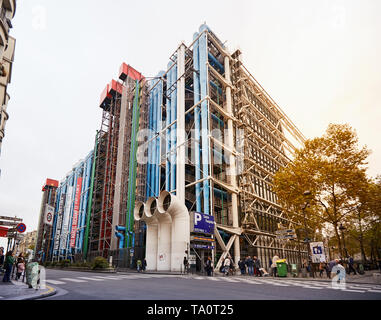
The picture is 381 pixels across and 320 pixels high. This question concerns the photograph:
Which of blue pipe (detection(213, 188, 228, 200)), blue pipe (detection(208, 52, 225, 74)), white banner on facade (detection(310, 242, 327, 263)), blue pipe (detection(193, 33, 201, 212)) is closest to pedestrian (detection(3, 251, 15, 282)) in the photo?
white banner on facade (detection(310, 242, 327, 263))

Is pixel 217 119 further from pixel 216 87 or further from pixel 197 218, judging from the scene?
pixel 197 218

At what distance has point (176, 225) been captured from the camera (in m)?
25.3

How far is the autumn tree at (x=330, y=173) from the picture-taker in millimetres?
24922

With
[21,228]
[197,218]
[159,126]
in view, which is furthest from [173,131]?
[21,228]

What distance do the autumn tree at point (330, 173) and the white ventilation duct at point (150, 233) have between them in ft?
45.6

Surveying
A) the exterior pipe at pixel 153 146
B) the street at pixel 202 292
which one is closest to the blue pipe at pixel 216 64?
the exterior pipe at pixel 153 146

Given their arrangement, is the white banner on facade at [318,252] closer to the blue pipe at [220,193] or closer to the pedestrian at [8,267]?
the blue pipe at [220,193]

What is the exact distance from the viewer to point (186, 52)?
1588 inches

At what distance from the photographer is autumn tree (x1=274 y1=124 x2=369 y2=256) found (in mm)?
24922

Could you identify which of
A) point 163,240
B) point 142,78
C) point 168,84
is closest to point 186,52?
point 168,84

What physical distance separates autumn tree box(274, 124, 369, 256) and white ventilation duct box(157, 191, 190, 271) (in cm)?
1066

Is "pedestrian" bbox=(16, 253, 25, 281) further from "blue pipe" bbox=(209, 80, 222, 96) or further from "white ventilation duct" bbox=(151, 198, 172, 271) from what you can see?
"blue pipe" bbox=(209, 80, 222, 96)

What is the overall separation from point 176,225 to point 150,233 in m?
4.19
